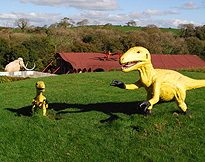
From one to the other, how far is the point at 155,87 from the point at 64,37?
4522cm

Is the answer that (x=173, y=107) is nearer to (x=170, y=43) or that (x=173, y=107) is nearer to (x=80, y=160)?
(x=80, y=160)

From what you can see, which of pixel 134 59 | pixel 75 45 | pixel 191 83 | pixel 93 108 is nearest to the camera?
pixel 134 59

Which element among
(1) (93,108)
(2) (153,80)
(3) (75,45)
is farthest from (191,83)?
(3) (75,45)

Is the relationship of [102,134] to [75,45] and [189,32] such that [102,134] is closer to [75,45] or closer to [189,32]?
[75,45]

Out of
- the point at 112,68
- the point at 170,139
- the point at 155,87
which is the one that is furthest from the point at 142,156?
the point at 112,68

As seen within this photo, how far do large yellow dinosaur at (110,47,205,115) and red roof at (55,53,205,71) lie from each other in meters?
17.3

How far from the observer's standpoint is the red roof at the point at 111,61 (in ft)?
81.0

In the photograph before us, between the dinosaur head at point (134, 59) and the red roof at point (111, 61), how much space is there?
702 inches

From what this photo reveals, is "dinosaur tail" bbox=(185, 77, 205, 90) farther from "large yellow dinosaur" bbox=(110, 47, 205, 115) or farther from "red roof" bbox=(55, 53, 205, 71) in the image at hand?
"red roof" bbox=(55, 53, 205, 71)

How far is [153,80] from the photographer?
21.3 ft

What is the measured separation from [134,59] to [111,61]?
19559 mm

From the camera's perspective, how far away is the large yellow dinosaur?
6066mm

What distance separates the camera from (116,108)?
8766 mm

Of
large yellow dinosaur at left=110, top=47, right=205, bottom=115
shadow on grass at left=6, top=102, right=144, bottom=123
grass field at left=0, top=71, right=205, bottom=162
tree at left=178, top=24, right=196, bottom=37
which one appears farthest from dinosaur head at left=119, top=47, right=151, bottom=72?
tree at left=178, top=24, right=196, bottom=37
